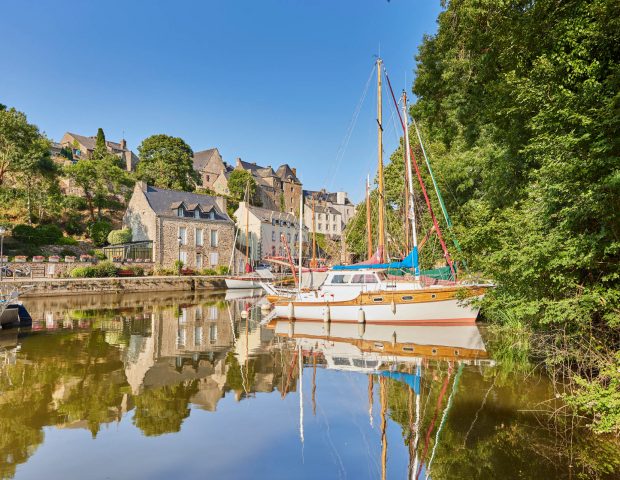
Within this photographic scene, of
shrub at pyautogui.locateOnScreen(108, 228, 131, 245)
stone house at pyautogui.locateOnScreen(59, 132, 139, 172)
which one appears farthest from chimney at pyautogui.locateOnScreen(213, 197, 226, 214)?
stone house at pyautogui.locateOnScreen(59, 132, 139, 172)

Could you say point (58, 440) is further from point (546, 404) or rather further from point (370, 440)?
point (546, 404)

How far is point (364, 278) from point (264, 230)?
3911 centimetres

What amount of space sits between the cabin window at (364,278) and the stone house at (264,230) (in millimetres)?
35861

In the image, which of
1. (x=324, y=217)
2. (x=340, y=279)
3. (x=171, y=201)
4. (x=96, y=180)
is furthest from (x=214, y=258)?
(x=324, y=217)

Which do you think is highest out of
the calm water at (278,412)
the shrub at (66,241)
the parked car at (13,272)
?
the shrub at (66,241)

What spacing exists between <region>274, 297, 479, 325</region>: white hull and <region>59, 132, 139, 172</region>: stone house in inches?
2666

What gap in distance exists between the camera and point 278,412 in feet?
30.0

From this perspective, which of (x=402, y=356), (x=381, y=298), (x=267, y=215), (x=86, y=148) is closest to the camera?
(x=402, y=356)

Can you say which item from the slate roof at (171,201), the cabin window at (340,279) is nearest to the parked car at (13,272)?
the slate roof at (171,201)

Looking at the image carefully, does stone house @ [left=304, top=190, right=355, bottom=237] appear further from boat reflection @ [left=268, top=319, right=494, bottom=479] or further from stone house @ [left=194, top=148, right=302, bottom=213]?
boat reflection @ [left=268, top=319, right=494, bottom=479]

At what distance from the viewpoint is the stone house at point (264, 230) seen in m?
57.5

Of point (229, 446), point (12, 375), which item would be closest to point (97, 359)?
point (12, 375)

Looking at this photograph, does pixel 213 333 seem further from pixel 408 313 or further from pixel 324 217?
pixel 324 217

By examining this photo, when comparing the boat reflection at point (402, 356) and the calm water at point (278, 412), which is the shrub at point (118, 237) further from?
the calm water at point (278, 412)
